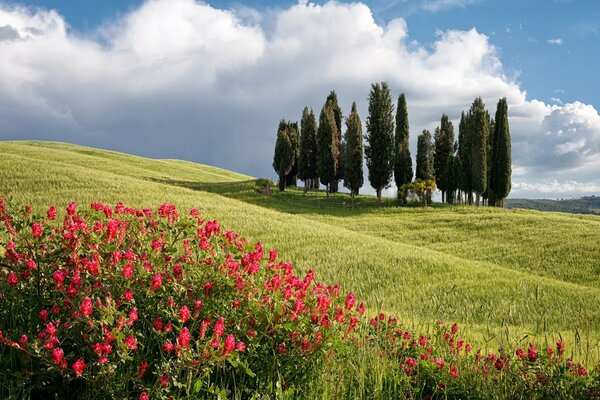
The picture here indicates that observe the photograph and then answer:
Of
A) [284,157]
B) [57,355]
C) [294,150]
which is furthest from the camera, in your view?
[294,150]

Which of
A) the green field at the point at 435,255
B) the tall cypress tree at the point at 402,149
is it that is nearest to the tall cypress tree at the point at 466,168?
the tall cypress tree at the point at 402,149

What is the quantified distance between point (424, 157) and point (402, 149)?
9.43ft

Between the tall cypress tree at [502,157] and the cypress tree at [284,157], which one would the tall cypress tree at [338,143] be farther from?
the tall cypress tree at [502,157]

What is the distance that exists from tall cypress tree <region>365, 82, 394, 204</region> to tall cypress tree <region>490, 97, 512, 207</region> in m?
12.5

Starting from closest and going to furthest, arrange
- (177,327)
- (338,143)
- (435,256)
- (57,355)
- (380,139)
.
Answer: (57,355) < (177,327) < (435,256) < (380,139) < (338,143)

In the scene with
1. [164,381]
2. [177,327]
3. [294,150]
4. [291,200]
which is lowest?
[164,381]

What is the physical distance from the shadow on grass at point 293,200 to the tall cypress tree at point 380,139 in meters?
3.32

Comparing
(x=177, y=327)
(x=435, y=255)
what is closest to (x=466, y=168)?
(x=435, y=255)

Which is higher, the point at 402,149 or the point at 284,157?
the point at 402,149

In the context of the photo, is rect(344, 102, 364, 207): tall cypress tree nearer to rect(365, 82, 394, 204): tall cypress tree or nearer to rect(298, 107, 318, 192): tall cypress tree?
rect(365, 82, 394, 204): tall cypress tree

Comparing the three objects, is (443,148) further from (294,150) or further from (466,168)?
(294,150)

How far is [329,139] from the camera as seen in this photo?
53531 mm

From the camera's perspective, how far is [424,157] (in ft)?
181

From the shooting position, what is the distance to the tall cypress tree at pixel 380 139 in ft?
166
